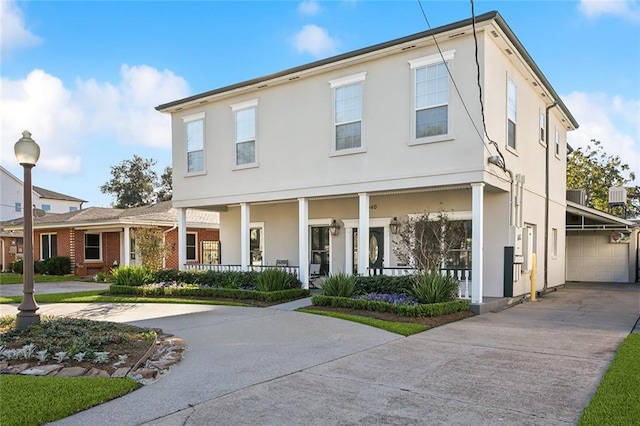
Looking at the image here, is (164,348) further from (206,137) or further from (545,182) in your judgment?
(545,182)

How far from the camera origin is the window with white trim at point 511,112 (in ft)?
42.0

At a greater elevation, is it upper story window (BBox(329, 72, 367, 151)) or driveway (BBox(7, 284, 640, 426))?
upper story window (BBox(329, 72, 367, 151))

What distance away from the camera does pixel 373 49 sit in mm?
12555

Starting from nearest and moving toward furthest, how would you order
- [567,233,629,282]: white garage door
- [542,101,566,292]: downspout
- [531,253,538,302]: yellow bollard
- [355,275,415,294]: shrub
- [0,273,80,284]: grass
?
[355,275,415,294]: shrub → [531,253,538,302]: yellow bollard → [542,101,566,292]: downspout → [567,233,629,282]: white garage door → [0,273,80,284]: grass

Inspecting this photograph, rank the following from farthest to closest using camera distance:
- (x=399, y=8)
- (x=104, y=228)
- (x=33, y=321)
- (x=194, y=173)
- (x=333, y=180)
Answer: (x=104, y=228) < (x=194, y=173) < (x=333, y=180) < (x=399, y=8) < (x=33, y=321)

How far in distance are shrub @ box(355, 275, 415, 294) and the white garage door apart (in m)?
13.9

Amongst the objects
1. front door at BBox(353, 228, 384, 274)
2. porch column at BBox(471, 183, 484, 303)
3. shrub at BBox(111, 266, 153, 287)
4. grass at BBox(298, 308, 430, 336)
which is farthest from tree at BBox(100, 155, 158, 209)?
porch column at BBox(471, 183, 484, 303)

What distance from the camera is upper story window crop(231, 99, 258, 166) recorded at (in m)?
15.8

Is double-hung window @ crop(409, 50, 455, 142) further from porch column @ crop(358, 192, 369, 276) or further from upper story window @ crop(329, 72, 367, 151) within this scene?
porch column @ crop(358, 192, 369, 276)

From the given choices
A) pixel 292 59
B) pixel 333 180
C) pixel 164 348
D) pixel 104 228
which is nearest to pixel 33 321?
pixel 164 348

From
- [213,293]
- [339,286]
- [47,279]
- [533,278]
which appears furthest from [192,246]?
[533,278]

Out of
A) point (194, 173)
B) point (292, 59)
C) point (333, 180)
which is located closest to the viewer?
point (333, 180)

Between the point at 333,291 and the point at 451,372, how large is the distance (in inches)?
235

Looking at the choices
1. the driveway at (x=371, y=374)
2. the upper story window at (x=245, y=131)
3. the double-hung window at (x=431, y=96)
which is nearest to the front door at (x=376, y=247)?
the double-hung window at (x=431, y=96)
